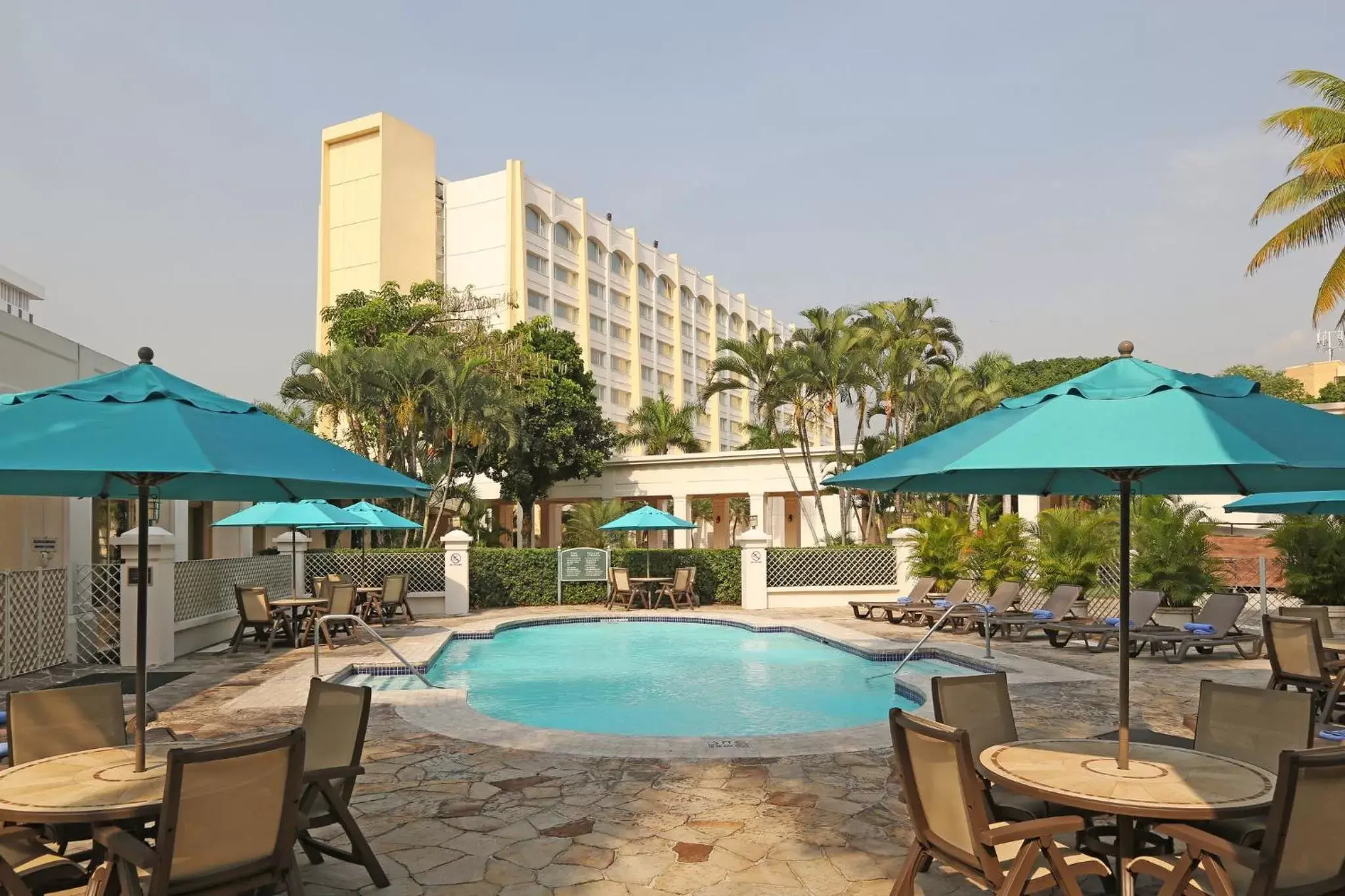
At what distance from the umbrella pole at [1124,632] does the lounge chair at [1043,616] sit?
10499 millimetres

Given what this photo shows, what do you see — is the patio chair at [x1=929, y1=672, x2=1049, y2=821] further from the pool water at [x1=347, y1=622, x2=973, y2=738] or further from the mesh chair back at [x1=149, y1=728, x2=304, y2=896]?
the pool water at [x1=347, y1=622, x2=973, y2=738]

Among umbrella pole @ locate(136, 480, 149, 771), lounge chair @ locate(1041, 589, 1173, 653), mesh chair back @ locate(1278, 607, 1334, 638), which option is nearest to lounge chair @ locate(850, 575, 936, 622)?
lounge chair @ locate(1041, 589, 1173, 653)

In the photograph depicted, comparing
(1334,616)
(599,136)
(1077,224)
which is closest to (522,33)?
(599,136)

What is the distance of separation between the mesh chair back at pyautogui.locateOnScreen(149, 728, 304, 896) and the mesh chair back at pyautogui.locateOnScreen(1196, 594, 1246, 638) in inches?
498

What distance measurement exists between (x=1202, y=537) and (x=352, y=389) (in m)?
21.6

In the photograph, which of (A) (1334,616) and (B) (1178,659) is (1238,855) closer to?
(B) (1178,659)

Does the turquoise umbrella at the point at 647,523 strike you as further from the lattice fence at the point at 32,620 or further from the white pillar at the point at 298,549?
the lattice fence at the point at 32,620

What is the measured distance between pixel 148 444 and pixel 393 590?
1505cm

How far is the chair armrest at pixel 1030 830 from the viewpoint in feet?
11.5

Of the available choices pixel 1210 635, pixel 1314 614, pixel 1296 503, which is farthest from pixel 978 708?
pixel 1210 635

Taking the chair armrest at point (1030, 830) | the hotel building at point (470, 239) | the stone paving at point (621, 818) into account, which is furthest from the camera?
the hotel building at point (470, 239)

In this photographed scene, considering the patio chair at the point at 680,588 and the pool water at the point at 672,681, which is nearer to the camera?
the pool water at the point at 672,681

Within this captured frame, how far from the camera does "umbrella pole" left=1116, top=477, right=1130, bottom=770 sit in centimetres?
412

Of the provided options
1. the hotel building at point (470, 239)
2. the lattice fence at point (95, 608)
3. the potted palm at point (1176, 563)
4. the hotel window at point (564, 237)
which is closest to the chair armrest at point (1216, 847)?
the lattice fence at point (95, 608)
